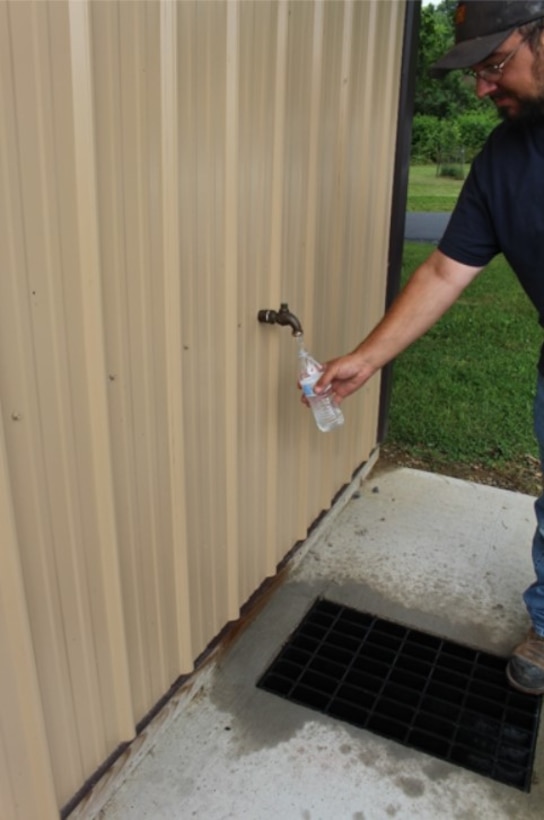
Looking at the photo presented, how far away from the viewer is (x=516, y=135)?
2.22m

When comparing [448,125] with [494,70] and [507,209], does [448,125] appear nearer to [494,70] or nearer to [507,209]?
[507,209]

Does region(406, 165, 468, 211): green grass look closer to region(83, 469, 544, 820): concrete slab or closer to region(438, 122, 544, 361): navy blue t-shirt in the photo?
region(83, 469, 544, 820): concrete slab

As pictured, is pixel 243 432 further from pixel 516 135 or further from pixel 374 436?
pixel 374 436

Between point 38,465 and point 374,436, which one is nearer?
point 38,465

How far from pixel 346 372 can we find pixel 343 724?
1133mm

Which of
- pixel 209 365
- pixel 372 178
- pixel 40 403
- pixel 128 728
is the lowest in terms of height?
pixel 128 728

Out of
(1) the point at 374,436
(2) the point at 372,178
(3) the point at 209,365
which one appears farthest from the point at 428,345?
(3) the point at 209,365

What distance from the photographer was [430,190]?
20.7 meters

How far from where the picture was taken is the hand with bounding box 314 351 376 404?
2.37 m

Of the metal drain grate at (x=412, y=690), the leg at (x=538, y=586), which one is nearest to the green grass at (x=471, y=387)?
the leg at (x=538, y=586)

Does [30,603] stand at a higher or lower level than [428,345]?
higher

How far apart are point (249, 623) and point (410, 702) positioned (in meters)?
0.67

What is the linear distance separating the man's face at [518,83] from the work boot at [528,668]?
5.67ft

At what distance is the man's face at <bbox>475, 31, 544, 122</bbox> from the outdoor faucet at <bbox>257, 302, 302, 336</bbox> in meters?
0.83
